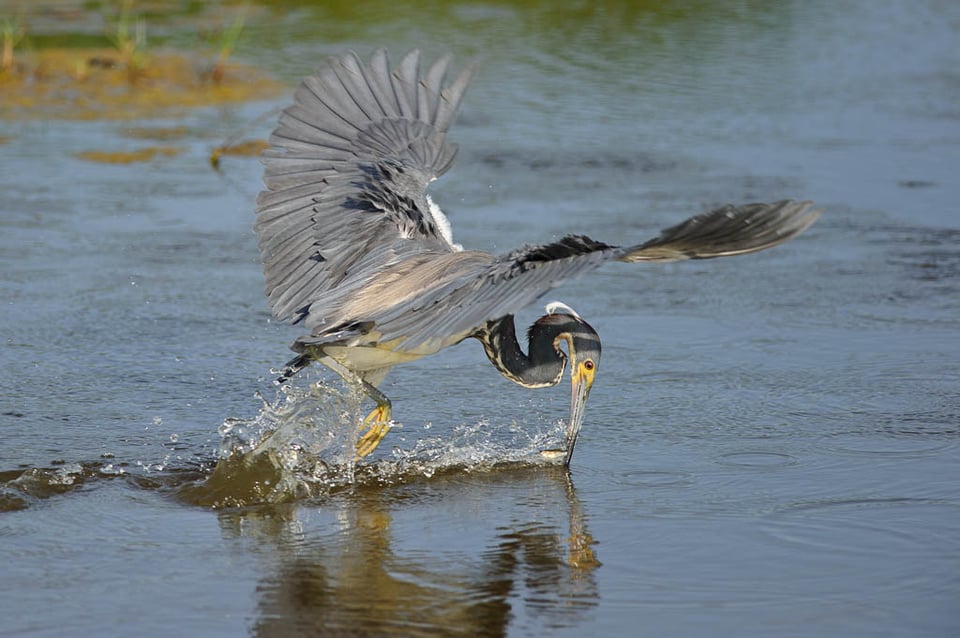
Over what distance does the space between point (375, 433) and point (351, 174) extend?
1.20 metres

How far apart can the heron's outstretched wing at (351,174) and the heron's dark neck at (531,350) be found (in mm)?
502

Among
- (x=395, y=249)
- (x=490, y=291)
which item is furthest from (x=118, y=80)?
(x=490, y=291)

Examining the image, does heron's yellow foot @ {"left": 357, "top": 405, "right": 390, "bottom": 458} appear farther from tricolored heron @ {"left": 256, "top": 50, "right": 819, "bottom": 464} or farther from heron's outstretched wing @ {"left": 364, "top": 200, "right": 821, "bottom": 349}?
heron's outstretched wing @ {"left": 364, "top": 200, "right": 821, "bottom": 349}

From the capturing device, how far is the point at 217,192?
9859mm

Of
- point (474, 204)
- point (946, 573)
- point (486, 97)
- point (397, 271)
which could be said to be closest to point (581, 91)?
point (486, 97)

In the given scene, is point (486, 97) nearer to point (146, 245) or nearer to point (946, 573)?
point (146, 245)

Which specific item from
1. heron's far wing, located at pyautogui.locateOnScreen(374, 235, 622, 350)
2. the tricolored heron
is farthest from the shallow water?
heron's far wing, located at pyautogui.locateOnScreen(374, 235, 622, 350)

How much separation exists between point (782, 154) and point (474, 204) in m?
2.73

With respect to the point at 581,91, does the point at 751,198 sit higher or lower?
lower

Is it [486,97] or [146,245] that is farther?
[486,97]

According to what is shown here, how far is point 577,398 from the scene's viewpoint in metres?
5.47

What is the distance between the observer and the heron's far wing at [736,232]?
4.17 m

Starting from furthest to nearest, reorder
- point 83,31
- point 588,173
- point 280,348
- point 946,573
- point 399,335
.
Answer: point 83,31 → point 588,173 → point 280,348 → point 399,335 → point 946,573

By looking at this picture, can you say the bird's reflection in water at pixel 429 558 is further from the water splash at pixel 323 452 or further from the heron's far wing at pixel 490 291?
the heron's far wing at pixel 490 291
